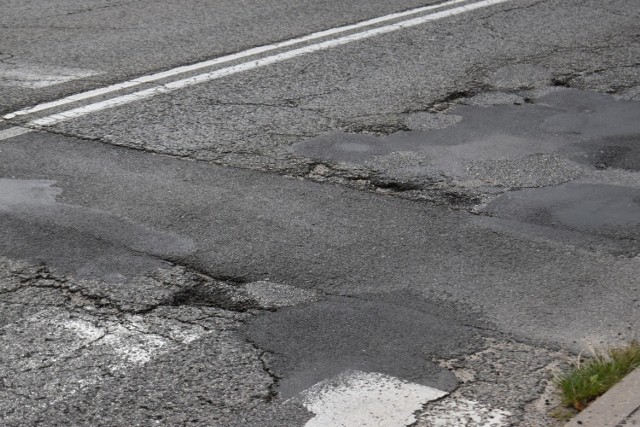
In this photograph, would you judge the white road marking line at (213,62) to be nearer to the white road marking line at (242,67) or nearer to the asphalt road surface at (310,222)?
the asphalt road surface at (310,222)

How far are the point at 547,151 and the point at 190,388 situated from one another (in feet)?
11.5

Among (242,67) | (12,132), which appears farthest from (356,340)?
(242,67)

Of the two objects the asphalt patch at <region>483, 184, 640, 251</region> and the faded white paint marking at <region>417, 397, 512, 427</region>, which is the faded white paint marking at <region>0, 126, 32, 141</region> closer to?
the asphalt patch at <region>483, 184, 640, 251</region>

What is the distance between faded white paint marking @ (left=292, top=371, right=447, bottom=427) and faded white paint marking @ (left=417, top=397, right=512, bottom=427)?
0.06 m

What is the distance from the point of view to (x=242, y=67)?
8.23 m

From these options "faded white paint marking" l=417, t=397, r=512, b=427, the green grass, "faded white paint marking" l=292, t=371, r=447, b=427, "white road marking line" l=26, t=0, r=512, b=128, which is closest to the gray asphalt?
"white road marking line" l=26, t=0, r=512, b=128

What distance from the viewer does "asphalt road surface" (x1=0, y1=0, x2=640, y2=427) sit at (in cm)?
391

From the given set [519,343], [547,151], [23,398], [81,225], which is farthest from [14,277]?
[547,151]

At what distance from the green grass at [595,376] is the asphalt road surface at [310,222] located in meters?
0.11

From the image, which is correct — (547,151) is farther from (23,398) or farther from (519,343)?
(23,398)

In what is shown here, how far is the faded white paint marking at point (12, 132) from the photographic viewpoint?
6.70 meters

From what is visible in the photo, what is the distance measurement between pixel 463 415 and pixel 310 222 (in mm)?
1981

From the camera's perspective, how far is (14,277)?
4.76 meters

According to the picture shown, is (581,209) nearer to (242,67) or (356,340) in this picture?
(356,340)
